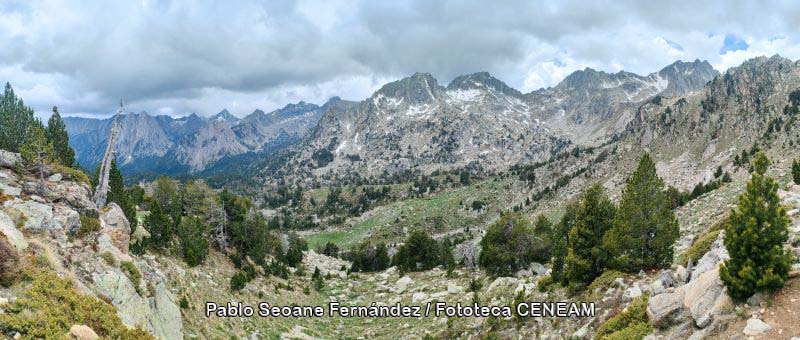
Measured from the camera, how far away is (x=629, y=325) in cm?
1938

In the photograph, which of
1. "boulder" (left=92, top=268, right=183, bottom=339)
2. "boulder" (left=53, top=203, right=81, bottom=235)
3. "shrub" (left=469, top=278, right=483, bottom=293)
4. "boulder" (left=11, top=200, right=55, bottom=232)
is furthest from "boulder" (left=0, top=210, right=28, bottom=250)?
"shrub" (left=469, top=278, right=483, bottom=293)

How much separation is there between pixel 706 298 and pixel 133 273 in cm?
2805

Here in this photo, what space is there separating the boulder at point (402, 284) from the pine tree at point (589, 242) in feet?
81.5

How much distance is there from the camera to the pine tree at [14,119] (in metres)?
61.8

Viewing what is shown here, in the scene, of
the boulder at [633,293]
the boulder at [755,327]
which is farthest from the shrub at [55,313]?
the boulder at [633,293]

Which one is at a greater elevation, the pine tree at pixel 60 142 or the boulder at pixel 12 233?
the pine tree at pixel 60 142

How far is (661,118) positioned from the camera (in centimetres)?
16962

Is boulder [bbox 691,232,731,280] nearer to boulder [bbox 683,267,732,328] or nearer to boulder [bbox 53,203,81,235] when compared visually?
boulder [bbox 683,267,732,328]

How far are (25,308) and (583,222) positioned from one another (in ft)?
101

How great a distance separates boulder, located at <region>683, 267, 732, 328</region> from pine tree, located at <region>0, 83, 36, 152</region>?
257 feet

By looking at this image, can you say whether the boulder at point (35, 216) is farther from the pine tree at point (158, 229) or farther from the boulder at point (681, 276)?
the boulder at point (681, 276)

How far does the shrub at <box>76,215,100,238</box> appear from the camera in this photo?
23750 millimetres

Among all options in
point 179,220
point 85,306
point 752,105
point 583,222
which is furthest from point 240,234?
point 752,105

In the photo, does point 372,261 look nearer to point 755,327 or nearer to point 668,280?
point 668,280
